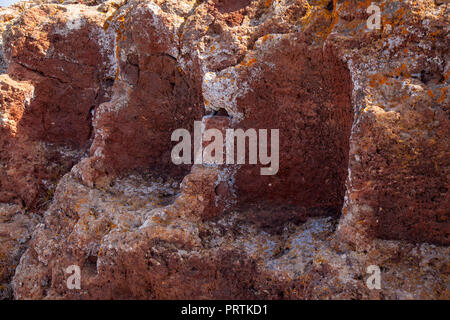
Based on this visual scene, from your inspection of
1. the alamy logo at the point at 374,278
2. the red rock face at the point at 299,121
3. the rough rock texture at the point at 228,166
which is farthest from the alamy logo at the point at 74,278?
the alamy logo at the point at 374,278

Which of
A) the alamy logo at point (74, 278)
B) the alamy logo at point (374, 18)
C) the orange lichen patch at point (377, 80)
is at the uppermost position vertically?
the alamy logo at point (374, 18)

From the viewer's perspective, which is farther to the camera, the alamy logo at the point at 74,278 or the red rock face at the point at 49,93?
the red rock face at the point at 49,93

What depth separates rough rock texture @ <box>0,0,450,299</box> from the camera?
3191 millimetres

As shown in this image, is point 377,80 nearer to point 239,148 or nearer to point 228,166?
point 239,148

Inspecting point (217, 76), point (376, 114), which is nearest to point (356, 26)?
point (376, 114)

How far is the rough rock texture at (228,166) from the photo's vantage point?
319 cm

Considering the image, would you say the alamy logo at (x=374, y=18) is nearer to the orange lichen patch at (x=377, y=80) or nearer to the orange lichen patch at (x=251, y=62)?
the orange lichen patch at (x=377, y=80)

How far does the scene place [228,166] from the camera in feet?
13.7

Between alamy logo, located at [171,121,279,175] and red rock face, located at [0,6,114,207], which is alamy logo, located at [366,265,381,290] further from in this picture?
red rock face, located at [0,6,114,207]

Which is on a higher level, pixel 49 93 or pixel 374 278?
pixel 49 93

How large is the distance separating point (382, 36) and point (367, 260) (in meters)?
1.98

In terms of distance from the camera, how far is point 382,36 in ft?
11.4

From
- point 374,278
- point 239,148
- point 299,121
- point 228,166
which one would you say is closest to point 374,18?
point 299,121

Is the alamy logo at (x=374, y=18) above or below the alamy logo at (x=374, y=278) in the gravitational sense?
above
